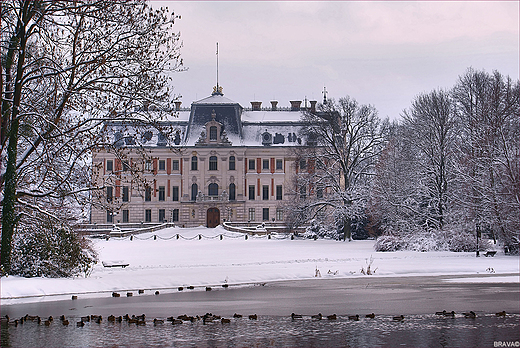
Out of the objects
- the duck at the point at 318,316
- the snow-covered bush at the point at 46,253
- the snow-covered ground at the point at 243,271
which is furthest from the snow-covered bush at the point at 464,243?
the duck at the point at 318,316

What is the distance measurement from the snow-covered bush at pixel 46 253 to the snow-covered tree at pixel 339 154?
30.0 meters

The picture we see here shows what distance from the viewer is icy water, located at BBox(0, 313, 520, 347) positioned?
33.2 feet

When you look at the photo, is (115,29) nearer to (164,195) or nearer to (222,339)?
(222,339)

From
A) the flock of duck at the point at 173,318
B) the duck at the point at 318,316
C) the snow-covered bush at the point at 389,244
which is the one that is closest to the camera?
the flock of duck at the point at 173,318

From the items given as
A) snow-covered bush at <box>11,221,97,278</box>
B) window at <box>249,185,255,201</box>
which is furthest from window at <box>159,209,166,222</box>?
snow-covered bush at <box>11,221,97,278</box>

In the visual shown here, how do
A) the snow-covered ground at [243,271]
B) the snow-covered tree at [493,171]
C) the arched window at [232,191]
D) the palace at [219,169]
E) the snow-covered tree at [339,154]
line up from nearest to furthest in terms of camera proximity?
the snow-covered ground at [243,271] → the snow-covered tree at [493,171] → the snow-covered tree at [339,154] → the palace at [219,169] → the arched window at [232,191]

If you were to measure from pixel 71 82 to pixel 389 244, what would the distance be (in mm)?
24009

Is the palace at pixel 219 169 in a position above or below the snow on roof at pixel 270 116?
below

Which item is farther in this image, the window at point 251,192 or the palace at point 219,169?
the window at point 251,192

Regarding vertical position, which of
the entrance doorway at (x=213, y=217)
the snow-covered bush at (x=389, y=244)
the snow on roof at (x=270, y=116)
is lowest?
the snow-covered bush at (x=389, y=244)

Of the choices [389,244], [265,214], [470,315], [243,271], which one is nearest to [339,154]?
[389,244]

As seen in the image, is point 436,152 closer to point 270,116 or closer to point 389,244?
point 389,244

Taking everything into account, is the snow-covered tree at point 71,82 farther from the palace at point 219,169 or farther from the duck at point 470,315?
the palace at point 219,169

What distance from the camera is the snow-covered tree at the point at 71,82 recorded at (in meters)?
18.1
